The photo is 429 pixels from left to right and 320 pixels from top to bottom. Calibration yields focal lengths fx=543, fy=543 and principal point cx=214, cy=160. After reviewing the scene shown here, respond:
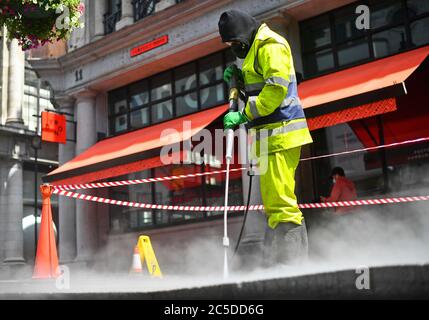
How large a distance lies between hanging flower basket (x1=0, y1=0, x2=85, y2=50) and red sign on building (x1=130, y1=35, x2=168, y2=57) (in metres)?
4.47

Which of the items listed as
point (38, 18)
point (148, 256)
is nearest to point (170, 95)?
point (148, 256)

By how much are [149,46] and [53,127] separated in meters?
3.25

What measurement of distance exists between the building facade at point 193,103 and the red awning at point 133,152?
4cm

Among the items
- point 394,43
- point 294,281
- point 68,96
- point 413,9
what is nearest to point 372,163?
point 394,43

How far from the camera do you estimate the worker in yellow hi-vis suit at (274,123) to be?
3.84 meters

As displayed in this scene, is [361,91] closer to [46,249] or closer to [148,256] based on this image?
[148,256]

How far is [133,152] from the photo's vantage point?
1023 centimetres

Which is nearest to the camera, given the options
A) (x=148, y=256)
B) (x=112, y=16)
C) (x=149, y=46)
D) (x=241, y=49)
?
(x=241, y=49)

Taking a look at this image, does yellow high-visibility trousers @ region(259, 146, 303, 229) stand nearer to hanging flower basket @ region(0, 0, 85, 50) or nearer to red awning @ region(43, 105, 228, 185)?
hanging flower basket @ region(0, 0, 85, 50)

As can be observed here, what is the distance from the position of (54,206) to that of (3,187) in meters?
2.13

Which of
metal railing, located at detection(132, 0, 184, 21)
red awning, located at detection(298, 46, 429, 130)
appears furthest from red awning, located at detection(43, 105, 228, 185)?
metal railing, located at detection(132, 0, 184, 21)

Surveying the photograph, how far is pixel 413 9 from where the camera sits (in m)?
8.96

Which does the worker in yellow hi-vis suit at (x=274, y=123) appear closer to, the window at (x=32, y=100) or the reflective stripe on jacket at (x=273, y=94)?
the reflective stripe on jacket at (x=273, y=94)
